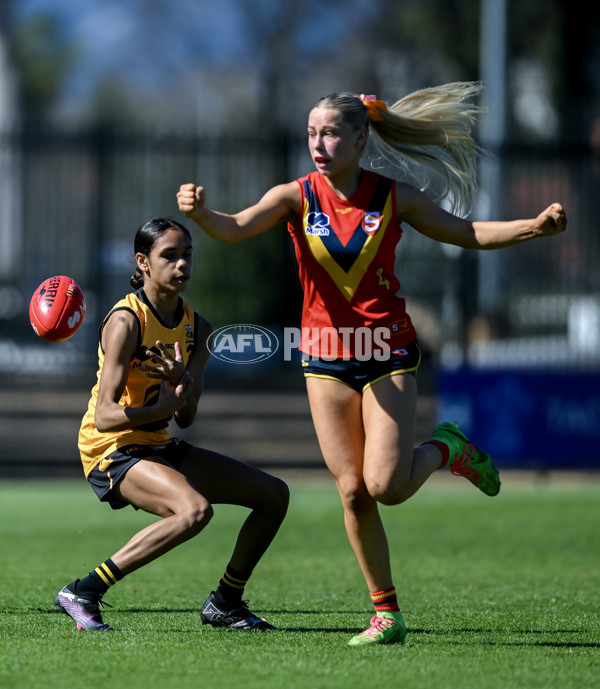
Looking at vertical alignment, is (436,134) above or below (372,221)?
above

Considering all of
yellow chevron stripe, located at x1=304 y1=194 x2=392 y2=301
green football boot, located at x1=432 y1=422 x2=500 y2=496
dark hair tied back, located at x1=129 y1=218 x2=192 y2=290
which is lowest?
green football boot, located at x1=432 y1=422 x2=500 y2=496

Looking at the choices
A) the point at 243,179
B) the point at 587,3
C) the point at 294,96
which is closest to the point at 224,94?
the point at 294,96

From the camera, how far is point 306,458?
49.8 ft

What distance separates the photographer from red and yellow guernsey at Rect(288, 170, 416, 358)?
220 inches

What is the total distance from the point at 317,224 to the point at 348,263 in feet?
0.78

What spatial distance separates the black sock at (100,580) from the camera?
565 cm

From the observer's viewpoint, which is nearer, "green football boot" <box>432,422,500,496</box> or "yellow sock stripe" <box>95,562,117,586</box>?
"yellow sock stripe" <box>95,562,117,586</box>

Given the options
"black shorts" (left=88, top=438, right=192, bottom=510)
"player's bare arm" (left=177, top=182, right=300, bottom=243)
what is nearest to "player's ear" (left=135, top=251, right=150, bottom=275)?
"player's bare arm" (left=177, top=182, right=300, bottom=243)

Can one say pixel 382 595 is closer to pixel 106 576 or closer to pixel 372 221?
pixel 106 576

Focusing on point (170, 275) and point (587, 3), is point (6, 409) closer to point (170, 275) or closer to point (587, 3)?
point (170, 275)

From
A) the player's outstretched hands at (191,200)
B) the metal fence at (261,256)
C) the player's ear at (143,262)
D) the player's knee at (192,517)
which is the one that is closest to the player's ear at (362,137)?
the player's outstretched hands at (191,200)

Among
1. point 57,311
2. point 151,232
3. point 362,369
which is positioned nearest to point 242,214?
point 151,232

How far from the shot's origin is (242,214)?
18.4 ft

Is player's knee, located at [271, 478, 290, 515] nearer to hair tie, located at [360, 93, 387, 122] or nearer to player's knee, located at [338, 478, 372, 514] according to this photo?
player's knee, located at [338, 478, 372, 514]
